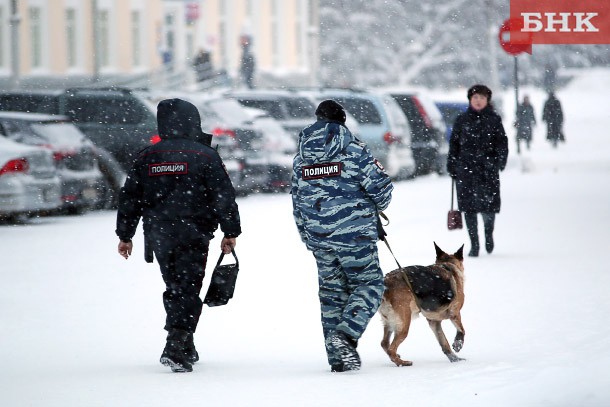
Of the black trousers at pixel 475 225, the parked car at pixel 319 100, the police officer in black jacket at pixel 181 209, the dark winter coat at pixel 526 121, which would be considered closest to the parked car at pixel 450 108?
the parked car at pixel 319 100

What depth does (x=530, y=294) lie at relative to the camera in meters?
11.4

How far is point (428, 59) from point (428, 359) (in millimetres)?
73623

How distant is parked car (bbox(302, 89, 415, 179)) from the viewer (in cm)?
2622

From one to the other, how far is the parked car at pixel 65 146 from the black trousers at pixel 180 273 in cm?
1079

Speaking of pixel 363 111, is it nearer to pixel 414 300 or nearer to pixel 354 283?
pixel 414 300

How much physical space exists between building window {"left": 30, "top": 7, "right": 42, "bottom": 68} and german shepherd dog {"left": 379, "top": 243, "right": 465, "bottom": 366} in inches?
1542

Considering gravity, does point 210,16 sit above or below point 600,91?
above

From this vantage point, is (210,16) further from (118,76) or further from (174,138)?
(174,138)

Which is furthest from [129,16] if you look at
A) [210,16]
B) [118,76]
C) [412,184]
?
[412,184]

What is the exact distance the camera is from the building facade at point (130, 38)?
44.2m

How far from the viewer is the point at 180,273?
827cm

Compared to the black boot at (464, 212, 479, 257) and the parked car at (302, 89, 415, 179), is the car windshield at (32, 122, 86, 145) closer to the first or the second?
the black boot at (464, 212, 479, 257)

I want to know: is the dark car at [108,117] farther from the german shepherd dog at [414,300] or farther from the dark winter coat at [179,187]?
the german shepherd dog at [414,300]

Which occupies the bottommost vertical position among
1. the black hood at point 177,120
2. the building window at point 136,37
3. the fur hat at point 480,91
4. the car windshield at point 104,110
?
the car windshield at point 104,110
